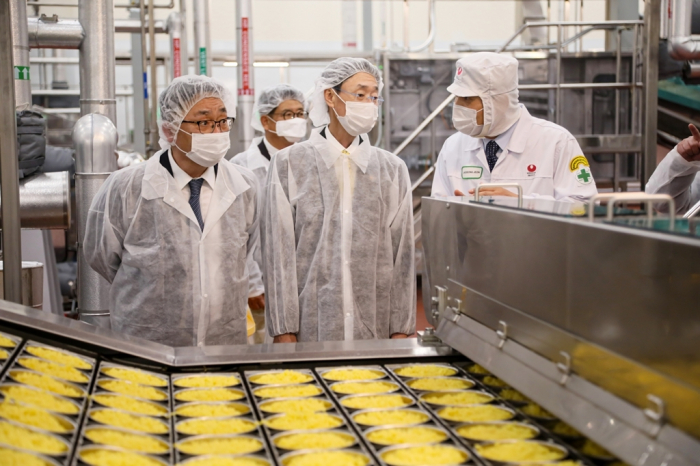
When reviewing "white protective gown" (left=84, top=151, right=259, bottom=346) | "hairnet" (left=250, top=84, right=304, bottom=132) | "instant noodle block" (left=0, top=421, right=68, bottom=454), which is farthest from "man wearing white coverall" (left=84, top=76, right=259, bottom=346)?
"hairnet" (left=250, top=84, right=304, bottom=132)

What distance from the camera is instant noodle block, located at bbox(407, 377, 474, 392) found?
1.52m

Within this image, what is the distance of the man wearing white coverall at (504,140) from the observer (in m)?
2.56

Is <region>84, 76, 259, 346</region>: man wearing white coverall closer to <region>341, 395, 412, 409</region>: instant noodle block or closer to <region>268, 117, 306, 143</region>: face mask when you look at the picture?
<region>341, 395, 412, 409</region>: instant noodle block

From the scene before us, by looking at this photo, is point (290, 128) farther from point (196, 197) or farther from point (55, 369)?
point (55, 369)

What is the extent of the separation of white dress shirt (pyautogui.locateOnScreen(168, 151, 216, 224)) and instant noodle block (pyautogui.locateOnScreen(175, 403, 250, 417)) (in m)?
0.97

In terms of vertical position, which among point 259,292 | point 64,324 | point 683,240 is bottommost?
point 259,292

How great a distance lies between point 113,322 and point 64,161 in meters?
3.01

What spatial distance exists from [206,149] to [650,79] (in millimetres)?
3753

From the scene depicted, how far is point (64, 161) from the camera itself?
16.4 ft

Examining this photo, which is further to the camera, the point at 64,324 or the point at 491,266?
the point at 64,324

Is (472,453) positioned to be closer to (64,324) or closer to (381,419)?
(381,419)

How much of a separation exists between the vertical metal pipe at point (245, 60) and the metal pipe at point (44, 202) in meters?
1.86

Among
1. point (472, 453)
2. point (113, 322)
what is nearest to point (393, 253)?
point (113, 322)

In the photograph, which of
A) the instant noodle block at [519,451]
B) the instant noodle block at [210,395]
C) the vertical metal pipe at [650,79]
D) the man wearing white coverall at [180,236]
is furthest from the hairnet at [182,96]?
the vertical metal pipe at [650,79]
